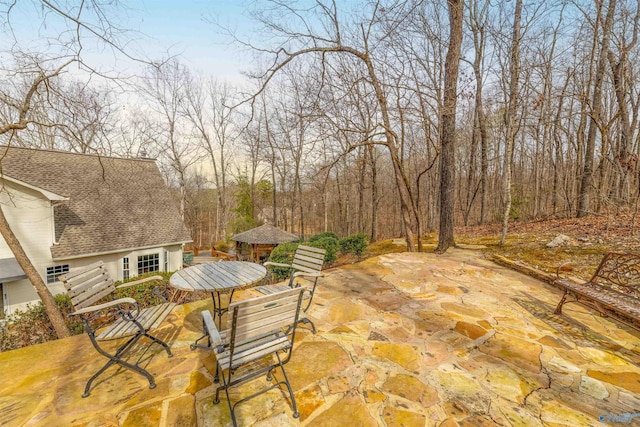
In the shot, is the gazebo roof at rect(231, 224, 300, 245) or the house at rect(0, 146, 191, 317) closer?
the house at rect(0, 146, 191, 317)

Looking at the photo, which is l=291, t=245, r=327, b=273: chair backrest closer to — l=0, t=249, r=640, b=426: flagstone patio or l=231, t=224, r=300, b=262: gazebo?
l=0, t=249, r=640, b=426: flagstone patio

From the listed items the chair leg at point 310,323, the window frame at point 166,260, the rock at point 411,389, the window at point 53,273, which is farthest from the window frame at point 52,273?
the rock at point 411,389

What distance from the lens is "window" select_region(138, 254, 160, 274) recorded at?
35.5 feet

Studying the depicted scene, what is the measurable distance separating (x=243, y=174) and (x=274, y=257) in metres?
13.7

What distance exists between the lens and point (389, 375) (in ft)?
7.43

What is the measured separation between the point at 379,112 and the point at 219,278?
23.1 ft

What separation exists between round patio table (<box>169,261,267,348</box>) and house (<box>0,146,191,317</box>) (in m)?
7.49

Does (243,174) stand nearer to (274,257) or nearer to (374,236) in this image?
(374,236)

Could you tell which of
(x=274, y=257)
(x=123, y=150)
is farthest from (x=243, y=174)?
(x=274, y=257)

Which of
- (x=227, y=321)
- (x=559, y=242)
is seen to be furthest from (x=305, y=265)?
(x=559, y=242)

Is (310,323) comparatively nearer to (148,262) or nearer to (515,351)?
(515,351)

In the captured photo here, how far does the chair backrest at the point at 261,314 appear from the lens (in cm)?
167

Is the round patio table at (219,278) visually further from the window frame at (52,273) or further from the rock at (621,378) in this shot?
the window frame at (52,273)

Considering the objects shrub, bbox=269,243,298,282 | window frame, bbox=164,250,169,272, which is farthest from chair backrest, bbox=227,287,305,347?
window frame, bbox=164,250,169,272
